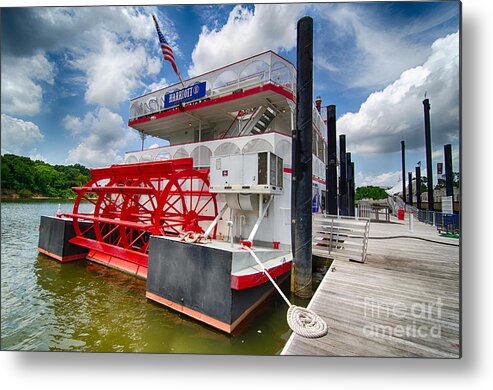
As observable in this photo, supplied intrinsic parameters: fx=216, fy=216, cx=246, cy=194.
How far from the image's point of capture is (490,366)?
6.21 ft

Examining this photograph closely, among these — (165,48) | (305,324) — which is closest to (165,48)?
(165,48)

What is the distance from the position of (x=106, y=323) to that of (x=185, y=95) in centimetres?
532

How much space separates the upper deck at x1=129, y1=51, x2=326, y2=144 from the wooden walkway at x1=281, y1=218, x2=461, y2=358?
3230mm

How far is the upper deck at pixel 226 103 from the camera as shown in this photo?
487cm

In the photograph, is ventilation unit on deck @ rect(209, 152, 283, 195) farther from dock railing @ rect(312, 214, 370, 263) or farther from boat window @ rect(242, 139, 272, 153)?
dock railing @ rect(312, 214, 370, 263)

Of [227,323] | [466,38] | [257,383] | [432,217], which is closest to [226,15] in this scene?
[466,38]

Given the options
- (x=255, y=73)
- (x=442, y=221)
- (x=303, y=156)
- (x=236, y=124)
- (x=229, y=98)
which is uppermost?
(x=255, y=73)

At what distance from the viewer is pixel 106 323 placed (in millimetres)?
3016

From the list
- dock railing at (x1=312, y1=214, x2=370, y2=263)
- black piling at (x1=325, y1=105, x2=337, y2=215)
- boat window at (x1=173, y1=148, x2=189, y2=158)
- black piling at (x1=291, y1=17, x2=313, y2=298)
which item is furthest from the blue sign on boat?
dock railing at (x1=312, y1=214, x2=370, y2=263)

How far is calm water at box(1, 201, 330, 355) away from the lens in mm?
2541

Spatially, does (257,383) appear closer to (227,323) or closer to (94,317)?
(227,323)

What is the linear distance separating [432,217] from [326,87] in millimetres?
9134

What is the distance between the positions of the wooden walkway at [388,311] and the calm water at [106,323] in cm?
80

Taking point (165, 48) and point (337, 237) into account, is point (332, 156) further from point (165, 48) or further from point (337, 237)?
point (165, 48)
